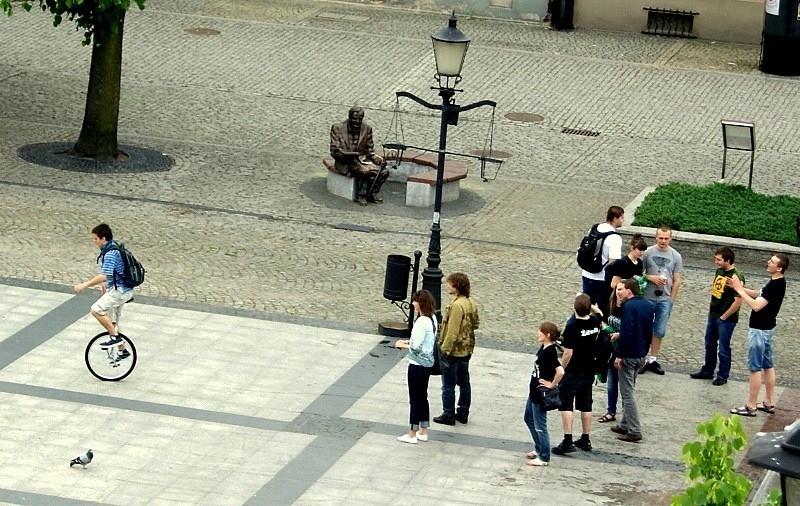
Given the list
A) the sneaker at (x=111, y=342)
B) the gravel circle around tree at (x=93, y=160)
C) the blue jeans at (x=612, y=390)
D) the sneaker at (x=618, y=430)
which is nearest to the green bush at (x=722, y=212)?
the blue jeans at (x=612, y=390)

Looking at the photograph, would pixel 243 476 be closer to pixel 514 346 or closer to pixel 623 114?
pixel 514 346

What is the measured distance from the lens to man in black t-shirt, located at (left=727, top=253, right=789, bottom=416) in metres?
14.0

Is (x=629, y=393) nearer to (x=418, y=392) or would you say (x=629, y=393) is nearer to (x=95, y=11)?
(x=418, y=392)

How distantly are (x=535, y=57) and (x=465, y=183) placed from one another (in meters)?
7.96

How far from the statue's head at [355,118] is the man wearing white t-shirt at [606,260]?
601cm

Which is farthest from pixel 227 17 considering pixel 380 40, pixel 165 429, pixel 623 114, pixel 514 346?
pixel 165 429

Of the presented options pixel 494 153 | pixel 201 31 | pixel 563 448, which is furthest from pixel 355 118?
pixel 201 31

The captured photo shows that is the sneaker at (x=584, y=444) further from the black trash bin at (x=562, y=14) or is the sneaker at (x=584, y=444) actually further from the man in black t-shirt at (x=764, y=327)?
the black trash bin at (x=562, y=14)

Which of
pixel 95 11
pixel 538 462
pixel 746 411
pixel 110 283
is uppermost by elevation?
pixel 95 11

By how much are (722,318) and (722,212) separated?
5.13 metres

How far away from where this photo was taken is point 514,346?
52.5 feet

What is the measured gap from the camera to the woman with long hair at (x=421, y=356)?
42.8ft

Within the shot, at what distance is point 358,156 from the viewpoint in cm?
2072

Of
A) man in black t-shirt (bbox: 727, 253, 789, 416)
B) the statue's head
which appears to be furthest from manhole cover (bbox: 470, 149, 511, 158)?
man in black t-shirt (bbox: 727, 253, 789, 416)
